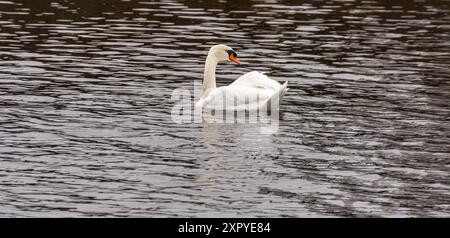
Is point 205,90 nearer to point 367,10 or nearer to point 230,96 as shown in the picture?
point 230,96

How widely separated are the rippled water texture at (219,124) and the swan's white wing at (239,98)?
0.72 metres

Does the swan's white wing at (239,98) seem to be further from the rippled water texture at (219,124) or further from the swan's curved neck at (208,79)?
the swan's curved neck at (208,79)

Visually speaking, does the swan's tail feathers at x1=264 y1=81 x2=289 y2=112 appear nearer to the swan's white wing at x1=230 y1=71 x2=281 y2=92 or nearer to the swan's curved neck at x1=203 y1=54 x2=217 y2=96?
the swan's white wing at x1=230 y1=71 x2=281 y2=92

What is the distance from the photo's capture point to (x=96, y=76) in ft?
83.4

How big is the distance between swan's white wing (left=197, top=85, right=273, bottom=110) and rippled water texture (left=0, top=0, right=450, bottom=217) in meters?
0.72

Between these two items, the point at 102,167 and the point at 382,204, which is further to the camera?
the point at 102,167

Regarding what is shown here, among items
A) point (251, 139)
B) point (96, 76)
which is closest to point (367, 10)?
point (96, 76)

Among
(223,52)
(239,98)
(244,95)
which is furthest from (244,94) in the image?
(223,52)

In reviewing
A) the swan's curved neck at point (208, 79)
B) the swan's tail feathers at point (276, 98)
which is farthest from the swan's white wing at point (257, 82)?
the swan's curved neck at point (208, 79)

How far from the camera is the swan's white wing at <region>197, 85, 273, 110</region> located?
22.1 metres

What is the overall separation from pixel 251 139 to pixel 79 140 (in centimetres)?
302

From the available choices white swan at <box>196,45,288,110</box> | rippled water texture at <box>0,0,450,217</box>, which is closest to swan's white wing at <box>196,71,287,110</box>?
white swan at <box>196,45,288,110</box>

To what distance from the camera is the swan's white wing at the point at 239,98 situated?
72.6 feet
